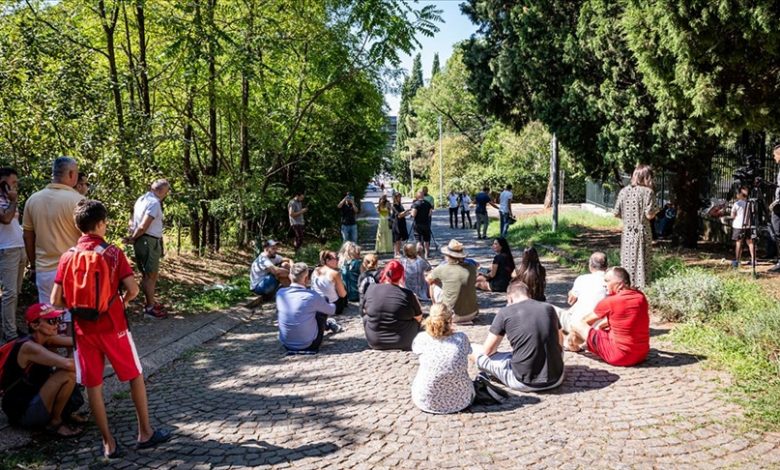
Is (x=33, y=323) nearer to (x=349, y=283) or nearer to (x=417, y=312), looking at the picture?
Answer: (x=417, y=312)

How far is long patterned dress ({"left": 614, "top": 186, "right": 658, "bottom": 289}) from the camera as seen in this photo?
813 centimetres

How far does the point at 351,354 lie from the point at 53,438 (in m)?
3.25

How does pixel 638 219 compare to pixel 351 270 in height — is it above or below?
above

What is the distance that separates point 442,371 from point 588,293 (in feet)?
8.54

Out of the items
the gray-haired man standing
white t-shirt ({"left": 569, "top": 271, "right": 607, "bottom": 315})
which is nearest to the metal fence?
white t-shirt ({"left": 569, "top": 271, "right": 607, "bottom": 315})

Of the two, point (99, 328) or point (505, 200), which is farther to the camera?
point (505, 200)

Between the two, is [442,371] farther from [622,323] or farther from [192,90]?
[192,90]

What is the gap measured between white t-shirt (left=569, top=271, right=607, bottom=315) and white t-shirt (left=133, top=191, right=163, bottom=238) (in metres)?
5.58

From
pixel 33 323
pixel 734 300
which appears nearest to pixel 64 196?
pixel 33 323

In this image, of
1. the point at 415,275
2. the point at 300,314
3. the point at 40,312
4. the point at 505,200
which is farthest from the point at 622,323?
the point at 505,200

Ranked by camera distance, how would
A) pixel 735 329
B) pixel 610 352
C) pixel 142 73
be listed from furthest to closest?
pixel 142 73 < pixel 735 329 < pixel 610 352

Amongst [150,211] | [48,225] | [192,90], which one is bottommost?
[48,225]

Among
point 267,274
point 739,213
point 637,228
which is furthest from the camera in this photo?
point 739,213

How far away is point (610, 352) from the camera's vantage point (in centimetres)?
604
